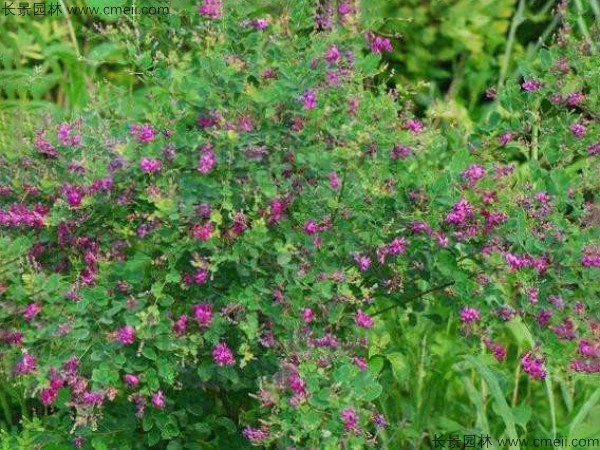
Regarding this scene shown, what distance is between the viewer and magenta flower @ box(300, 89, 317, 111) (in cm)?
229

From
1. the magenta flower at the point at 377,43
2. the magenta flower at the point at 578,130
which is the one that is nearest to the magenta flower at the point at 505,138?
the magenta flower at the point at 578,130

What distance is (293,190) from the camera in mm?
2363

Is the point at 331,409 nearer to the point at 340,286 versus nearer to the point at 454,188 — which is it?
the point at 340,286

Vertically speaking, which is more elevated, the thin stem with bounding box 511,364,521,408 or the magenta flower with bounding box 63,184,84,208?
the magenta flower with bounding box 63,184,84,208

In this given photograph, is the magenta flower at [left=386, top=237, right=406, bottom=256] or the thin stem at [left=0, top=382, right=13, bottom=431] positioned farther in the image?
the thin stem at [left=0, top=382, right=13, bottom=431]

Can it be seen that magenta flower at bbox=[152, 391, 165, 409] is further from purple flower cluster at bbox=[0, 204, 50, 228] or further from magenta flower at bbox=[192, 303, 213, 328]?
purple flower cluster at bbox=[0, 204, 50, 228]

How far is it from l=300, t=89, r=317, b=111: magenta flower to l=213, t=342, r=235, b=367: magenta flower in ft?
1.64

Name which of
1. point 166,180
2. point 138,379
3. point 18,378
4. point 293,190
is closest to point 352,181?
point 293,190

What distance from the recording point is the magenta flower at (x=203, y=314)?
7.48 ft

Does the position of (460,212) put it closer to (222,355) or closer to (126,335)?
(222,355)

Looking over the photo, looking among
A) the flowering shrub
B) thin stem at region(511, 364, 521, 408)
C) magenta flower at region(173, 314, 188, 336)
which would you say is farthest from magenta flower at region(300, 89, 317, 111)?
thin stem at region(511, 364, 521, 408)

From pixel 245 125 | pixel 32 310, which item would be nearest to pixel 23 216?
pixel 32 310

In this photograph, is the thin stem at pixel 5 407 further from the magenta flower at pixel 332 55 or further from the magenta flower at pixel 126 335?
the magenta flower at pixel 332 55

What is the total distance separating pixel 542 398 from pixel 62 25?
247 centimetres
